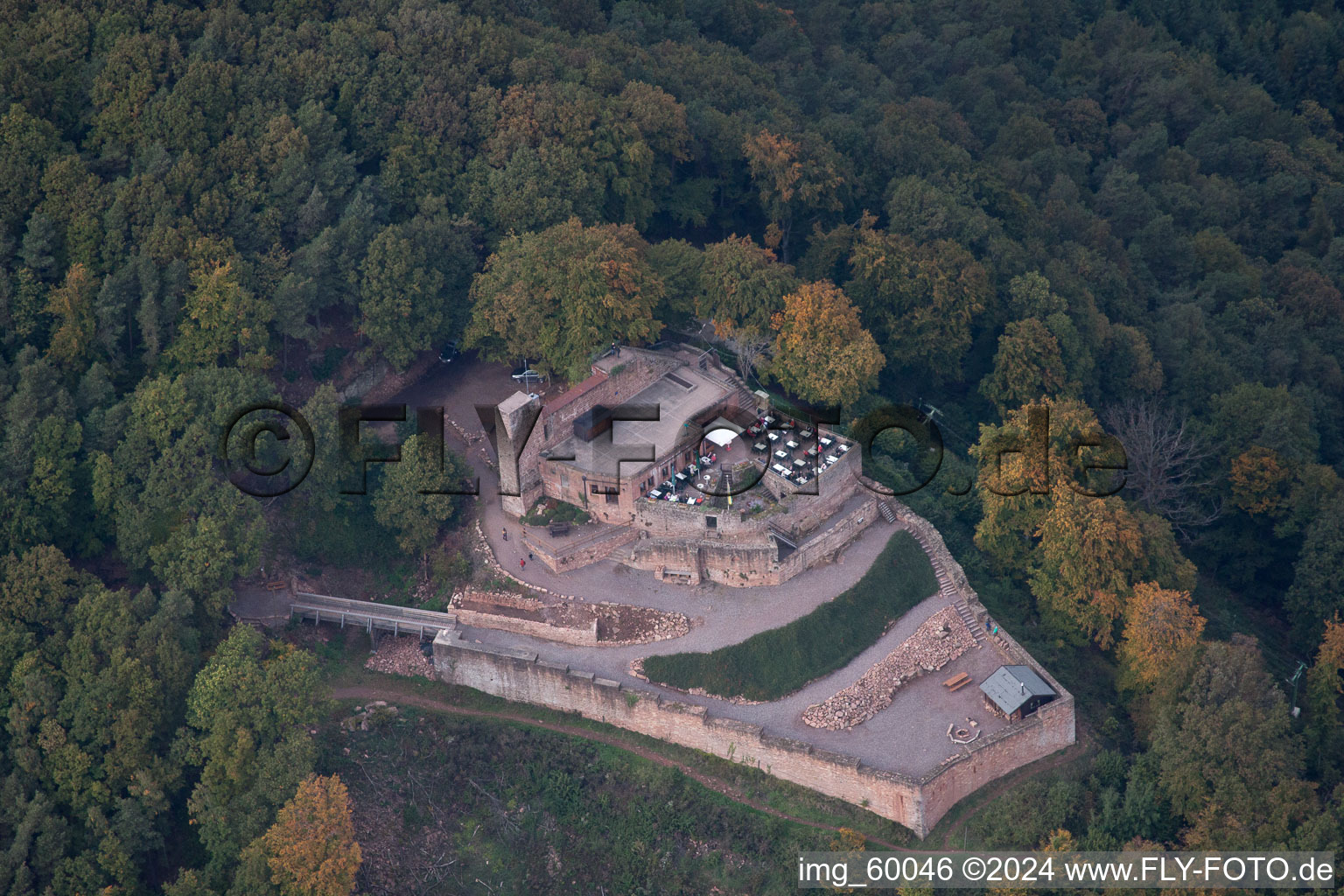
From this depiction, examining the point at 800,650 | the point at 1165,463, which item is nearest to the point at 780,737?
the point at 800,650

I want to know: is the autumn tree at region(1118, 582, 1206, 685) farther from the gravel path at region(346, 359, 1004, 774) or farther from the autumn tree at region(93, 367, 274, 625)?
the autumn tree at region(93, 367, 274, 625)

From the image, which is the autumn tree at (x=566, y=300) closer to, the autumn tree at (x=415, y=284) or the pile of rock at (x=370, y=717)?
the autumn tree at (x=415, y=284)

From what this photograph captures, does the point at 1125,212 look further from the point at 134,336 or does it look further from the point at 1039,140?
the point at 134,336

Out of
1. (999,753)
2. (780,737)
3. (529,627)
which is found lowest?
(529,627)

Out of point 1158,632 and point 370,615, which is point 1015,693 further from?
point 370,615

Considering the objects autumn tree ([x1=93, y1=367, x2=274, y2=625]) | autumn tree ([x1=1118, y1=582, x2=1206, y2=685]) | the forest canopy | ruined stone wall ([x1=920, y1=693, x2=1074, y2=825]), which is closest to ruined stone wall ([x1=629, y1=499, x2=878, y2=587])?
the forest canopy

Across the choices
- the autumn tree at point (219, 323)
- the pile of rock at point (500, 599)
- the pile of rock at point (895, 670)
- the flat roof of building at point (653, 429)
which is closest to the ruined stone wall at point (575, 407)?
the flat roof of building at point (653, 429)
